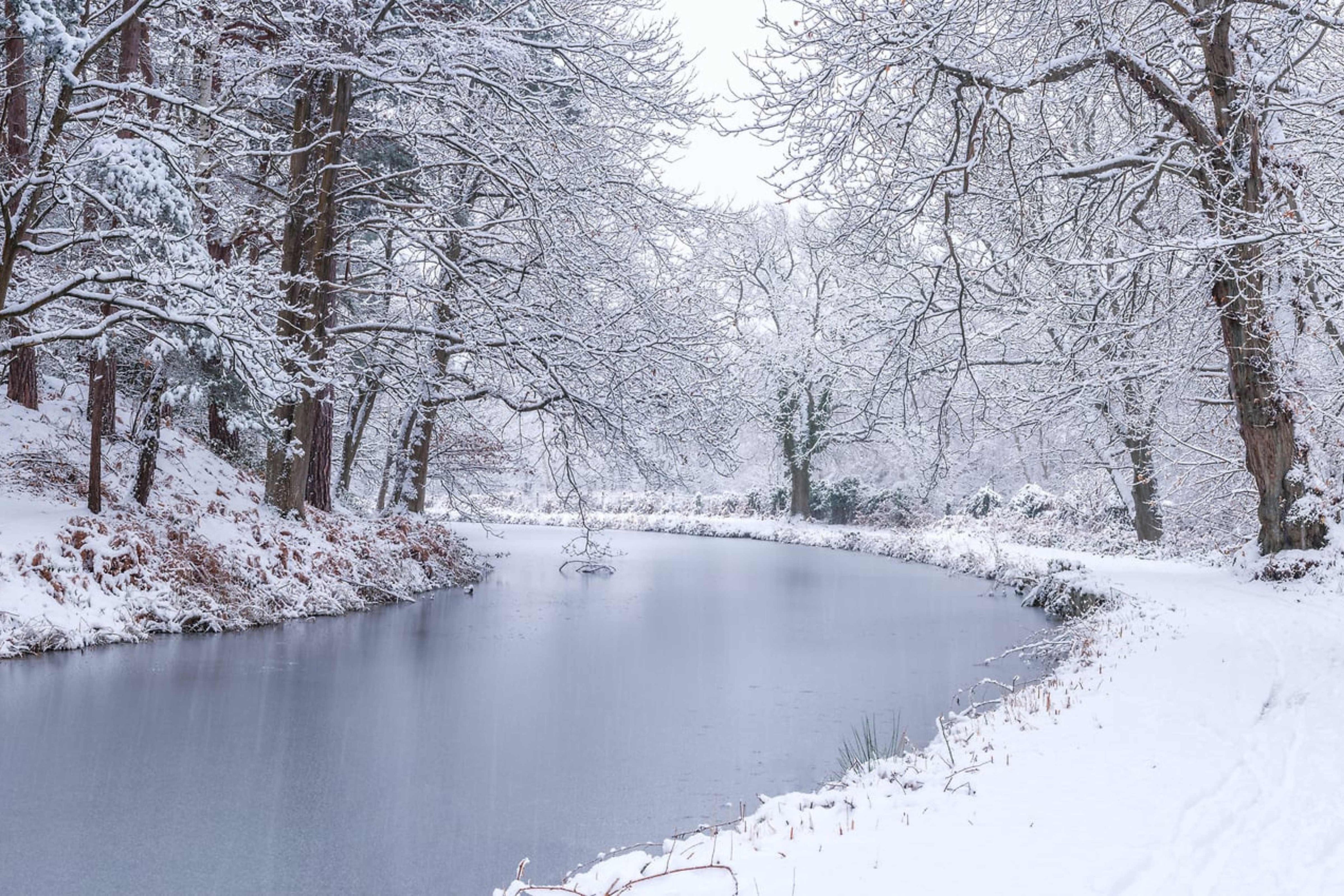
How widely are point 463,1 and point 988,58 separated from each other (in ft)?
23.0

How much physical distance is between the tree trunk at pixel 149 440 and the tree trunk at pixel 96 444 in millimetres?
421

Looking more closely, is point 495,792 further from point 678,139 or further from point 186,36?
point 186,36

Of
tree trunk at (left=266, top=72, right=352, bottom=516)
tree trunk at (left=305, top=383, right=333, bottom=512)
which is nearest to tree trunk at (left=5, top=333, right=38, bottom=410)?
tree trunk at (left=266, top=72, right=352, bottom=516)

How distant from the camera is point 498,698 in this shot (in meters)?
8.45

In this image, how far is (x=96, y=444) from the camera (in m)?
10.2

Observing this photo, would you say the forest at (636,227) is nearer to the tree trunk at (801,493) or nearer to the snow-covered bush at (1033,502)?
the snow-covered bush at (1033,502)

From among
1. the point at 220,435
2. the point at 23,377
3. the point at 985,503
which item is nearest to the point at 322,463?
the point at 220,435

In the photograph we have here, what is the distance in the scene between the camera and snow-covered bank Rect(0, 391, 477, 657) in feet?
29.1

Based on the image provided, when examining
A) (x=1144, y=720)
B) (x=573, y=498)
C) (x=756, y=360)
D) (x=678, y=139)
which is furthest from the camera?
(x=573, y=498)

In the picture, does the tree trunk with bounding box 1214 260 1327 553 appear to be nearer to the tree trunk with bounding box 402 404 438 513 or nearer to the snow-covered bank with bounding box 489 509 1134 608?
the snow-covered bank with bounding box 489 509 1134 608

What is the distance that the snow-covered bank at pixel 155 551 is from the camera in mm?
8859

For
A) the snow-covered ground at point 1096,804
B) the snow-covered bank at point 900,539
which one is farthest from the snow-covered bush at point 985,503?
the snow-covered ground at point 1096,804

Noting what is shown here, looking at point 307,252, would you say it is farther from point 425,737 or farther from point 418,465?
point 425,737

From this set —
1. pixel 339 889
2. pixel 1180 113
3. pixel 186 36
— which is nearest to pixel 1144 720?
pixel 339 889
